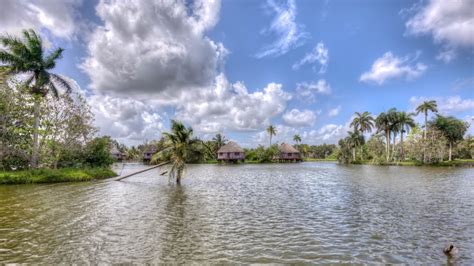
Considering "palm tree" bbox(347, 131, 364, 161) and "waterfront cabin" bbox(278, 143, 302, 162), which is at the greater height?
"palm tree" bbox(347, 131, 364, 161)

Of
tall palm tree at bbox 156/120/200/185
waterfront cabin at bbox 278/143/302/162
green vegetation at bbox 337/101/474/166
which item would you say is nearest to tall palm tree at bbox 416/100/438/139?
green vegetation at bbox 337/101/474/166

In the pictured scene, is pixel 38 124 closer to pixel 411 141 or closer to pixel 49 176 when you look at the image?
pixel 49 176

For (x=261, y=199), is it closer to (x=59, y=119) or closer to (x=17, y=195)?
Result: (x=17, y=195)

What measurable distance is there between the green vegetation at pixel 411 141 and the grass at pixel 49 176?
65.6m

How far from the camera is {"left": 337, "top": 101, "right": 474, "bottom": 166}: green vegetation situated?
64.2m

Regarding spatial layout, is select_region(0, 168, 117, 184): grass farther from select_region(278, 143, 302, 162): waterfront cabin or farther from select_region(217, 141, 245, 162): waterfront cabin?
select_region(278, 143, 302, 162): waterfront cabin

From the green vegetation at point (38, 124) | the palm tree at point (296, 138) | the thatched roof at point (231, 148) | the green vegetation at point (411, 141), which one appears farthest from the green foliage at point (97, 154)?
the palm tree at point (296, 138)

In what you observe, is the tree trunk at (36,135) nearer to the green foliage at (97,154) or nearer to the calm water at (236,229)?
the green foliage at (97,154)

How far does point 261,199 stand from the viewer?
18266 mm

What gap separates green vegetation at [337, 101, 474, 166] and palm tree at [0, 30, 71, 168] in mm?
70680

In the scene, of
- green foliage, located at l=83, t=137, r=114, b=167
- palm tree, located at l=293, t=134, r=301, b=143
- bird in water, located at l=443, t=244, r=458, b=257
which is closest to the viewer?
bird in water, located at l=443, t=244, r=458, b=257

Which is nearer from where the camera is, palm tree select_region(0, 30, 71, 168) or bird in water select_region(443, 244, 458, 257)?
bird in water select_region(443, 244, 458, 257)

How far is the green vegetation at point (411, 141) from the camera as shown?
211ft

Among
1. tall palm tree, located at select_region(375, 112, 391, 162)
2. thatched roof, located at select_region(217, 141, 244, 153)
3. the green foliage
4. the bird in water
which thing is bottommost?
the bird in water
